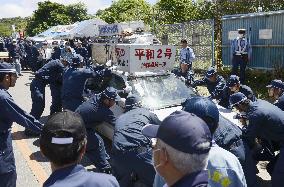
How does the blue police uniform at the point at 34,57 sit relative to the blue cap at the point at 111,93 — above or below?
above

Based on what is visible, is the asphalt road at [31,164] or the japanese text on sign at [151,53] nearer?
the asphalt road at [31,164]

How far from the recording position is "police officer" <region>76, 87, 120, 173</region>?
6035 mm

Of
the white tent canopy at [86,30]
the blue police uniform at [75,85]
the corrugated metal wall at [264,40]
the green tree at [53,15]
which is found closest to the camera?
the blue police uniform at [75,85]

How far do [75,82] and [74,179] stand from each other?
6004 mm

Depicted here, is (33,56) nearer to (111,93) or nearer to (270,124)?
(111,93)

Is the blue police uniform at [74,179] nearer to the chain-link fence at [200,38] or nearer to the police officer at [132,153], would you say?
the police officer at [132,153]

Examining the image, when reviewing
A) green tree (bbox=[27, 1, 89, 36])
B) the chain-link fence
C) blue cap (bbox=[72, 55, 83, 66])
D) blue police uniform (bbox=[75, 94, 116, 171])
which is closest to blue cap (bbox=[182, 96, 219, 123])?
blue police uniform (bbox=[75, 94, 116, 171])

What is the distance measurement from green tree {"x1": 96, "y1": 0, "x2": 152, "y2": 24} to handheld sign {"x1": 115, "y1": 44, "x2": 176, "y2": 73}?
20.1 meters

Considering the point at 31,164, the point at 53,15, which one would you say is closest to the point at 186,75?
the point at 31,164

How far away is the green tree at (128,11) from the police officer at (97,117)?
2185 centimetres

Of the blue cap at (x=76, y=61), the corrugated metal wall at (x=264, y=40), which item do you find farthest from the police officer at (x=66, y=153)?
the corrugated metal wall at (x=264, y=40)

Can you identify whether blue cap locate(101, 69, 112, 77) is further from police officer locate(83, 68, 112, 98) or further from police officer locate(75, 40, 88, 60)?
police officer locate(75, 40, 88, 60)

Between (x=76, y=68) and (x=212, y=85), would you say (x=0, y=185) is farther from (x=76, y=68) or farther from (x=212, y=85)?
(x=212, y=85)

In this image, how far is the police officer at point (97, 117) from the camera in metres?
6.04
